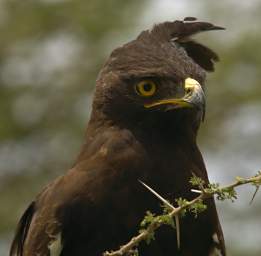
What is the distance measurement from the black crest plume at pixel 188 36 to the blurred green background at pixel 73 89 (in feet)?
26.2

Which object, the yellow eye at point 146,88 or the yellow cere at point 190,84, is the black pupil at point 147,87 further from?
the yellow cere at point 190,84

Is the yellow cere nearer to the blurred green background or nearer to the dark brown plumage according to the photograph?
the dark brown plumage

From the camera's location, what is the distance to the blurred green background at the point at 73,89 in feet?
58.2

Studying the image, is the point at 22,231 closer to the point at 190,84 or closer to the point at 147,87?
the point at 147,87

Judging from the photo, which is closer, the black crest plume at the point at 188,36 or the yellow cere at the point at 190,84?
the yellow cere at the point at 190,84

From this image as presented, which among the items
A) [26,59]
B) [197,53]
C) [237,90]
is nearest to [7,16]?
[26,59]

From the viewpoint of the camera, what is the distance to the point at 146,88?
8438 millimetres

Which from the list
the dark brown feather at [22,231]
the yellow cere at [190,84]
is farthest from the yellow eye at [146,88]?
the dark brown feather at [22,231]

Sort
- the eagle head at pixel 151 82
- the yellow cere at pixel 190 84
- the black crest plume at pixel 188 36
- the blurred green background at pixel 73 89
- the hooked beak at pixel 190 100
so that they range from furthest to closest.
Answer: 1. the blurred green background at pixel 73 89
2. the black crest plume at pixel 188 36
3. the eagle head at pixel 151 82
4. the yellow cere at pixel 190 84
5. the hooked beak at pixel 190 100

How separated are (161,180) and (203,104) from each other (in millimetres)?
526

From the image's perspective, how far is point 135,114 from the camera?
8.47 m

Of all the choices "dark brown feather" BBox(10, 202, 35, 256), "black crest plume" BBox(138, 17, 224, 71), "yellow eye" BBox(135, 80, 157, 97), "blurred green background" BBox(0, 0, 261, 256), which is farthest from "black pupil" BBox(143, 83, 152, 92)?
"blurred green background" BBox(0, 0, 261, 256)

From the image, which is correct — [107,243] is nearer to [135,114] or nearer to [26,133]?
[135,114]

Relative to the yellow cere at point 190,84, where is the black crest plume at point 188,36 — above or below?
above
